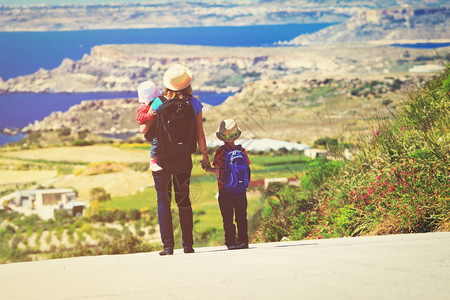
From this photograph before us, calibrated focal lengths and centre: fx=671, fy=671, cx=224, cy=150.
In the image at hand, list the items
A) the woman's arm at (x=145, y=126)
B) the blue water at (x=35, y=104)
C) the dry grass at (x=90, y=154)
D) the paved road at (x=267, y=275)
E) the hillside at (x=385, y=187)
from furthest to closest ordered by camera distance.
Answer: the blue water at (x=35, y=104) → the dry grass at (x=90, y=154) → the hillside at (x=385, y=187) → the woman's arm at (x=145, y=126) → the paved road at (x=267, y=275)

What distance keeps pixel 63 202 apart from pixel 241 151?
48245 millimetres

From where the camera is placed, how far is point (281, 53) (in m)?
184

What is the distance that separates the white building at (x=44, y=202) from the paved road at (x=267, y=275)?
42966mm

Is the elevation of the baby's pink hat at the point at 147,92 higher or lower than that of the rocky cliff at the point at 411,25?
lower

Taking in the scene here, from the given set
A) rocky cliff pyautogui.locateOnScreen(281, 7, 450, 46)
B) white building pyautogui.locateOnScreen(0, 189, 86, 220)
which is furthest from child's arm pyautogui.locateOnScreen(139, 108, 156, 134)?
rocky cliff pyautogui.locateOnScreen(281, 7, 450, 46)

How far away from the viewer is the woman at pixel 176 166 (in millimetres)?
4371

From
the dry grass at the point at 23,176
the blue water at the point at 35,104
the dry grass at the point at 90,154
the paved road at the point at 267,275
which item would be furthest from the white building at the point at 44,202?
the blue water at the point at 35,104

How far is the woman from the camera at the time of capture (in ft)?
14.3

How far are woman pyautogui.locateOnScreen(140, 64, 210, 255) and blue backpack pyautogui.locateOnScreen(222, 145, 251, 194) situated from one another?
0.15 metres

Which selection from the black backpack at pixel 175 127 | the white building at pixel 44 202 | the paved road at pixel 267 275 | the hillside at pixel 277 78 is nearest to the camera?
the paved road at pixel 267 275

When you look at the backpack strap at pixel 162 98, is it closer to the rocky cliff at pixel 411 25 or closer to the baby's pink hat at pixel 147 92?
the baby's pink hat at pixel 147 92

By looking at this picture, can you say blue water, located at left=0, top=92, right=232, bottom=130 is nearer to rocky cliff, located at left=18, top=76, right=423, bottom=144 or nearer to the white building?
rocky cliff, located at left=18, top=76, right=423, bottom=144

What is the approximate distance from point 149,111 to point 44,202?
49.5 meters

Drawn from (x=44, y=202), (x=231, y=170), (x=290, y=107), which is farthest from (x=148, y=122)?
(x=290, y=107)
